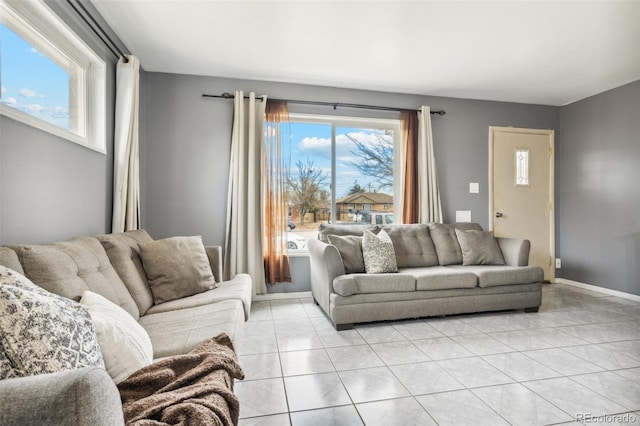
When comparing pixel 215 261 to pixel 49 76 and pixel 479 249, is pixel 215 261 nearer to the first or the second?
pixel 49 76

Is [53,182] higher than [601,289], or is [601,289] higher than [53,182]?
[53,182]

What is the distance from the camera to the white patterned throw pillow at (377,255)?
303 centimetres

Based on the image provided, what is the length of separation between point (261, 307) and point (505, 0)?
11.4 ft

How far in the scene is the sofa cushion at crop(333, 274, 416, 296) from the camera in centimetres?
277

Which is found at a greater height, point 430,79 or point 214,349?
point 430,79

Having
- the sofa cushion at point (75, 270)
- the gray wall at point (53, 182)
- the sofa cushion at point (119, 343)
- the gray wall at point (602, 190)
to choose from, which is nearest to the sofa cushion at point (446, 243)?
the gray wall at point (602, 190)

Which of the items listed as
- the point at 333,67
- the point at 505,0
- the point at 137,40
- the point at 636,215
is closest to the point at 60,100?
the point at 137,40

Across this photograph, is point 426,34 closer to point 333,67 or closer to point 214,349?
point 333,67

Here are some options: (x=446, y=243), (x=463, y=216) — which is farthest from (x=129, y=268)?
(x=463, y=216)

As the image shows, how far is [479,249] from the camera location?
137 inches

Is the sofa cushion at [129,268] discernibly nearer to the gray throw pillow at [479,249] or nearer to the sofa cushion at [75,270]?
the sofa cushion at [75,270]

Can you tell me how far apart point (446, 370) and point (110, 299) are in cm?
204

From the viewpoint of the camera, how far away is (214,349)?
1.30m

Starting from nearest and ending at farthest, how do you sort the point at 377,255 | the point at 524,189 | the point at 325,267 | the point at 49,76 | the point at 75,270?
the point at 75,270 → the point at 49,76 → the point at 325,267 → the point at 377,255 → the point at 524,189
